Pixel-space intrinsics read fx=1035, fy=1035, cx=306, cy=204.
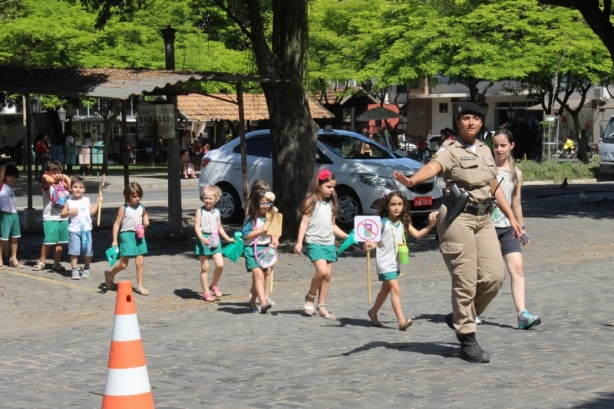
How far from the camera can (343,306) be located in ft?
38.0

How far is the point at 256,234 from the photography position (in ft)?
36.0

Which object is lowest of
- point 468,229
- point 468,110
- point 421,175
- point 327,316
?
point 327,316

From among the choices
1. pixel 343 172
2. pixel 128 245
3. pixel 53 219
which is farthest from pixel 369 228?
pixel 343 172

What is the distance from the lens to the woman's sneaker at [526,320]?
9.42 m

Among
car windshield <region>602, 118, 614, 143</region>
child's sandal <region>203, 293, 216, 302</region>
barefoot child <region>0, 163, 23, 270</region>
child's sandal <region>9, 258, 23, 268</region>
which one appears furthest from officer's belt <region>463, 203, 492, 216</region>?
car windshield <region>602, 118, 614, 143</region>

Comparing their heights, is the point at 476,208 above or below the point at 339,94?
below

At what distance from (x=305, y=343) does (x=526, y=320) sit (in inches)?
80.4

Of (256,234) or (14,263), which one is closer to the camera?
(256,234)

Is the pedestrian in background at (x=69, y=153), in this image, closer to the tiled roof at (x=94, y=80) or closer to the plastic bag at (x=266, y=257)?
the tiled roof at (x=94, y=80)

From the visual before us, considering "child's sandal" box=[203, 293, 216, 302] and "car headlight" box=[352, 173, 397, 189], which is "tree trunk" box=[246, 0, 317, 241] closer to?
A: "car headlight" box=[352, 173, 397, 189]

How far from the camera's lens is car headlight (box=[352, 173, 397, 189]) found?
1800 centimetres

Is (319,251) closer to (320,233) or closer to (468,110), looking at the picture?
(320,233)

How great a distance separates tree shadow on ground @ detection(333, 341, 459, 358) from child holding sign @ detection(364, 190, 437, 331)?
73 centimetres

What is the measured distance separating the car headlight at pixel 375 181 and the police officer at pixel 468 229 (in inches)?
387
